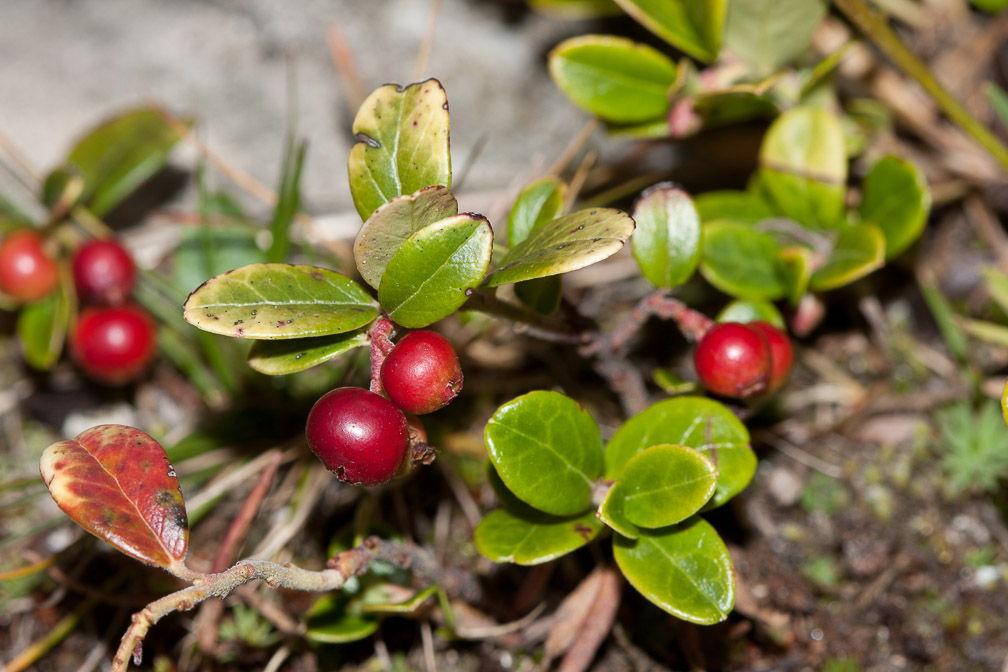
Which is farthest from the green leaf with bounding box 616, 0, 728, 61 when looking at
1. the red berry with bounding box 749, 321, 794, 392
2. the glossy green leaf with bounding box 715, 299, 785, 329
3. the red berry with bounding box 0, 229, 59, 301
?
the red berry with bounding box 0, 229, 59, 301

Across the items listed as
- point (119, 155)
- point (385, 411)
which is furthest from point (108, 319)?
point (385, 411)

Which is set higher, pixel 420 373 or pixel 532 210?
pixel 420 373

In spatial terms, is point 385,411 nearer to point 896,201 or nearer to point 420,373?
point 420,373

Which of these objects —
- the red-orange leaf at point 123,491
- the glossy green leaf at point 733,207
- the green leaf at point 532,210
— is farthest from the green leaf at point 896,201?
the red-orange leaf at point 123,491

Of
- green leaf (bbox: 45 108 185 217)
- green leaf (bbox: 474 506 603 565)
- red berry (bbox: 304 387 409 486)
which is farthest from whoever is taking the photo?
green leaf (bbox: 45 108 185 217)

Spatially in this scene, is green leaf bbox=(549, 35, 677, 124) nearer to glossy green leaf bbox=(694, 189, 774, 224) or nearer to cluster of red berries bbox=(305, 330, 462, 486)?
glossy green leaf bbox=(694, 189, 774, 224)

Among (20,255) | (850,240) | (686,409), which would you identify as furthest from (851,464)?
(20,255)
